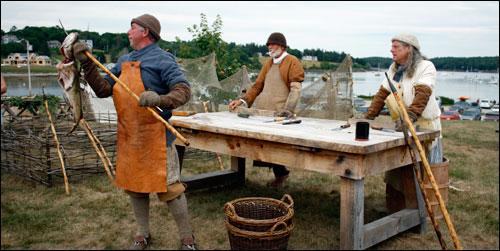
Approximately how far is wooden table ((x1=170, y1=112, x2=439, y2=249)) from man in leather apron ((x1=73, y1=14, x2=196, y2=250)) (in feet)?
2.13

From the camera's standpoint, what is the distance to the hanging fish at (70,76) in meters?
2.98

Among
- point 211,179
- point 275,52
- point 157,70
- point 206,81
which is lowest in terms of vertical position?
point 211,179

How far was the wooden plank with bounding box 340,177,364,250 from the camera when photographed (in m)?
3.01

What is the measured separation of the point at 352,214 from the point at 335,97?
2.02 meters

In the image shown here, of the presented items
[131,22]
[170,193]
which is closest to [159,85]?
[131,22]

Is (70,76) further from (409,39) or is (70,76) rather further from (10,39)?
(409,39)

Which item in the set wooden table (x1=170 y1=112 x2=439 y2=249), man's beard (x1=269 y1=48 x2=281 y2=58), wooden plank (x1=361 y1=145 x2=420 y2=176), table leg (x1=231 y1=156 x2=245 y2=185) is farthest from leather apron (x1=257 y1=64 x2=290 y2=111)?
wooden plank (x1=361 y1=145 x2=420 y2=176)

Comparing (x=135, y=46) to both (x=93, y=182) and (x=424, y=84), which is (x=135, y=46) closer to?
(x=424, y=84)

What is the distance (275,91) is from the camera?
4.79 m

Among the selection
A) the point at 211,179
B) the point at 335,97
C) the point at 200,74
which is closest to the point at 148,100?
the point at 211,179

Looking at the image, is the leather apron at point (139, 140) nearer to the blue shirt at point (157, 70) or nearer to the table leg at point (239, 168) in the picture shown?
the blue shirt at point (157, 70)

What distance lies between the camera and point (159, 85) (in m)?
3.21

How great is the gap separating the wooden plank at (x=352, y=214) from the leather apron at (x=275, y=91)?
1861mm

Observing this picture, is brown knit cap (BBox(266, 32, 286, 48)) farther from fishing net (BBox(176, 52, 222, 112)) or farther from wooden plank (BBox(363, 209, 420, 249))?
wooden plank (BBox(363, 209, 420, 249))
